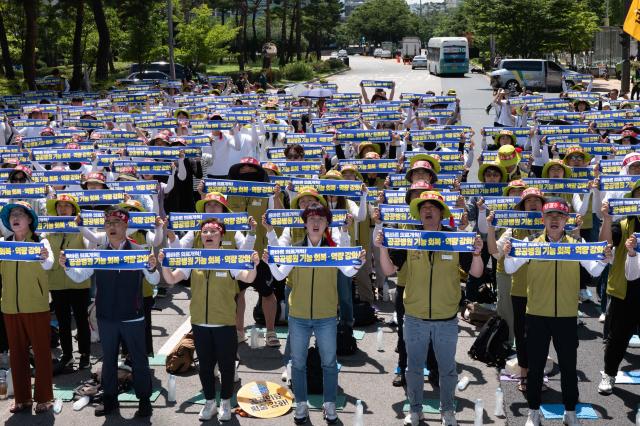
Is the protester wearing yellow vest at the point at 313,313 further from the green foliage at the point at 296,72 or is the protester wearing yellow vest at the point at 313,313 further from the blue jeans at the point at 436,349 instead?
the green foliage at the point at 296,72

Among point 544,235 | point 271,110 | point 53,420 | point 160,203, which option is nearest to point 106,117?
point 271,110

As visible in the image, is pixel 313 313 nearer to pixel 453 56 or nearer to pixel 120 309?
pixel 120 309

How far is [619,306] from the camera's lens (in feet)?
26.8

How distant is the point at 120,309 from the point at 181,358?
1412 millimetres

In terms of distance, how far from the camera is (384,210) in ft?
26.9

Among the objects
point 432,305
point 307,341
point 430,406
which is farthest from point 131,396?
point 432,305

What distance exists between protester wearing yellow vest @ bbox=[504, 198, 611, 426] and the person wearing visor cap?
3.45 metres

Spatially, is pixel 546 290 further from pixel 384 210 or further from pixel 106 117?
pixel 106 117

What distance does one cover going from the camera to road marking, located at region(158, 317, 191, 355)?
9.43m

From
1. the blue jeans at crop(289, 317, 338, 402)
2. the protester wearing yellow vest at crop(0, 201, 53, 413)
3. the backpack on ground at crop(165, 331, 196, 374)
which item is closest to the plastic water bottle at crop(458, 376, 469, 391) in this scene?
the blue jeans at crop(289, 317, 338, 402)

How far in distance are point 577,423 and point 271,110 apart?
11.4 metres

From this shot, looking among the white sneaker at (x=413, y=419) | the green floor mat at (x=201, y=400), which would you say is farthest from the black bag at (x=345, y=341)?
→ the white sneaker at (x=413, y=419)

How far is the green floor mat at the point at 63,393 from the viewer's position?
8.18m

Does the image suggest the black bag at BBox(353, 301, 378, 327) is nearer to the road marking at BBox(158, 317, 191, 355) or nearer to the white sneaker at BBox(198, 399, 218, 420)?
the road marking at BBox(158, 317, 191, 355)
